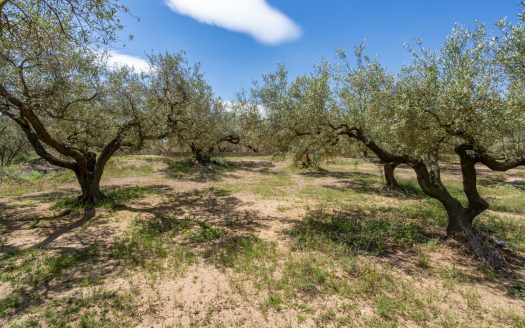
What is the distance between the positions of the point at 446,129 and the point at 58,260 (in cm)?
1238

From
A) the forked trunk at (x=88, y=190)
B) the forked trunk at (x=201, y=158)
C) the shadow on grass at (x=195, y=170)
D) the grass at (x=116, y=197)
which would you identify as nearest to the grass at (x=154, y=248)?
the grass at (x=116, y=197)

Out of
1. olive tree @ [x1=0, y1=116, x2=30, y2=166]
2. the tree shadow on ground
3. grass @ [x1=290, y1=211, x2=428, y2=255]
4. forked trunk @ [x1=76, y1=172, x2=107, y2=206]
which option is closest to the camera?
the tree shadow on ground

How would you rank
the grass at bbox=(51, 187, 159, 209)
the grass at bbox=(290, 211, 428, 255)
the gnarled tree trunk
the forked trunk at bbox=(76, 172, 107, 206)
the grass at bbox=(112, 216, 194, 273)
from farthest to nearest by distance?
the gnarled tree trunk
the forked trunk at bbox=(76, 172, 107, 206)
the grass at bbox=(51, 187, 159, 209)
the grass at bbox=(290, 211, 428, 255)
the grass at bbox=(112, 216, 194, 273)

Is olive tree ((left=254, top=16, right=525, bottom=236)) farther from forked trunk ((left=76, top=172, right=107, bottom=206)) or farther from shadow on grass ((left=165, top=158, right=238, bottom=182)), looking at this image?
shadow on grass ((left=165, top=158, right=238, bottom=182))

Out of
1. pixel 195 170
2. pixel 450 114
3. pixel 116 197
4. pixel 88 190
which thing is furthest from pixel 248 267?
pixel 195 170

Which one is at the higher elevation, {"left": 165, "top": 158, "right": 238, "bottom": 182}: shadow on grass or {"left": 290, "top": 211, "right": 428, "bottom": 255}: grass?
{"left": 165, "top": 158, "right": 238, "bottom": 182}: shadow on grass

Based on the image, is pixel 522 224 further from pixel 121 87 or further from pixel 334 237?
pixel 121 87

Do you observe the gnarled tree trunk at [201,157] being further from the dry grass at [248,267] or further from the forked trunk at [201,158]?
the dry grass at [248,267]

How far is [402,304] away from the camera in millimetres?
6719

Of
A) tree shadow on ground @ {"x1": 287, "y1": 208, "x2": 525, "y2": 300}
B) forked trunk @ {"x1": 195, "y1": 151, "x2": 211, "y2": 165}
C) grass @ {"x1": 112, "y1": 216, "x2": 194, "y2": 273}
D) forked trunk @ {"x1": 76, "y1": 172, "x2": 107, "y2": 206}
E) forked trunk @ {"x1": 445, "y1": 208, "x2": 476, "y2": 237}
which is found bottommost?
tree shadow on ground @ {"x1": 287, "y1": 208, "x2": 525, "y2": 300}

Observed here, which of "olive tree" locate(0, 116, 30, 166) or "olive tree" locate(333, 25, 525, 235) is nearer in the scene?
"olive tree" locate(333, 25, 525, 235)

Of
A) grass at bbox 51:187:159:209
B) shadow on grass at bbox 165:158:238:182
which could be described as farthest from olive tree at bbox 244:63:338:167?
shadow on grass at bbox 165:158:238:182

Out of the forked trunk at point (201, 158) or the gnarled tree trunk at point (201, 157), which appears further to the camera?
the forked trunk at point (201, 158)

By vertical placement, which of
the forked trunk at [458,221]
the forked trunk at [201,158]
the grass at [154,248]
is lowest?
the grass at [154,248]
